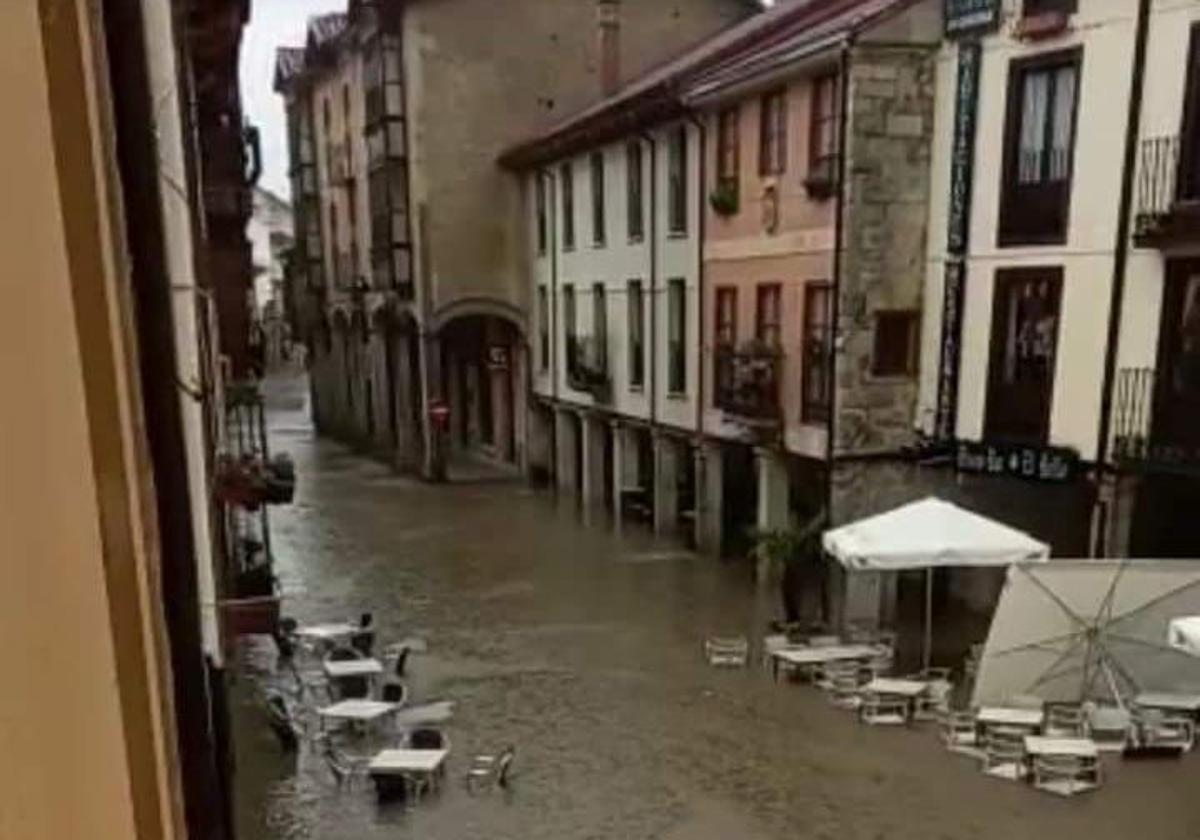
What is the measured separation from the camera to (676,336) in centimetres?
2367

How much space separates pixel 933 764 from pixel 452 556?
489 inches

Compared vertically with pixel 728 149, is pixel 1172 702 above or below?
below

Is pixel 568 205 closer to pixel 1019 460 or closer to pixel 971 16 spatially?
pixel 971 16

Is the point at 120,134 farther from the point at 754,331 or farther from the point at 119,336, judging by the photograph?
the point at 754,331

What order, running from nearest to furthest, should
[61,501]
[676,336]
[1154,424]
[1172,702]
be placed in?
[61,501] < [1172,702] < [1154,424] < [676,336]

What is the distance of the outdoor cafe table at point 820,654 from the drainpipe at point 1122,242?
3465 mm

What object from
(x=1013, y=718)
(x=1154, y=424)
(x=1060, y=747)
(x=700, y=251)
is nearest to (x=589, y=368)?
(x=700, y=251)

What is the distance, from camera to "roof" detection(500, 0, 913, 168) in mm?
18969

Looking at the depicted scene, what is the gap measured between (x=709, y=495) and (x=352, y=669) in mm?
9722

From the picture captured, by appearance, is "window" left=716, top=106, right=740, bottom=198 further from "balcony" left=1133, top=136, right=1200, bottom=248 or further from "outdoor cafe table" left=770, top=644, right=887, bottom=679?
"outdoor cafe table" left=770, top=644, right=887, bottom=679

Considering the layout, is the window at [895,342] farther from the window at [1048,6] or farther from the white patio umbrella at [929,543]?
the window at [1048,6]

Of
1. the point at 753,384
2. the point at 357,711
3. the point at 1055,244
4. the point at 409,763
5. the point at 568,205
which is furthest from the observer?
the point at 568,205

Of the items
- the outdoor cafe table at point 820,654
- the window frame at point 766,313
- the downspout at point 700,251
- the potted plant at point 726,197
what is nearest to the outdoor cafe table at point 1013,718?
the outdoor cafe table at point 820,654

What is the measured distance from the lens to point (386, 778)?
11.8 m
